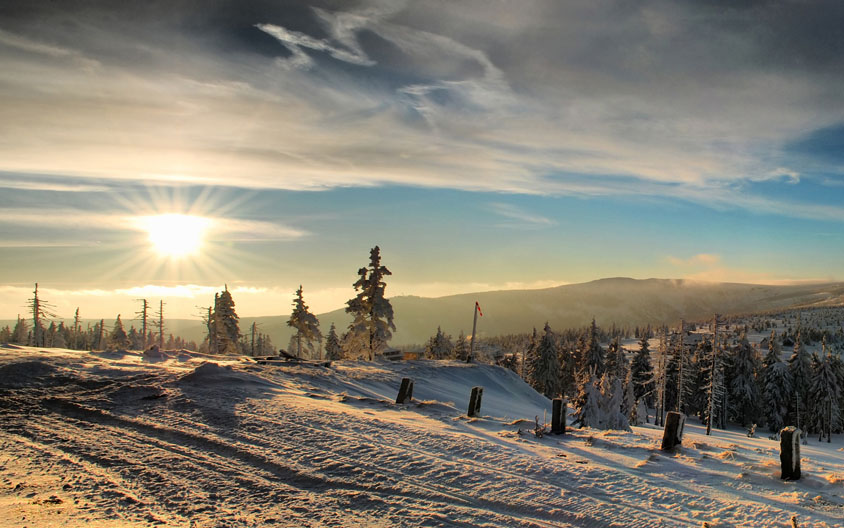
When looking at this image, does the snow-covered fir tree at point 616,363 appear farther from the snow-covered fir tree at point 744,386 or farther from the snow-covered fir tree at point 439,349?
the snow-covered fir tree at point 439,349

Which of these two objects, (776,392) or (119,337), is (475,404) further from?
(119,337)

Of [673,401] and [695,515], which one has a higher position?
[695,515]

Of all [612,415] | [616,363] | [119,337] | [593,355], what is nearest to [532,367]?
[593,355]

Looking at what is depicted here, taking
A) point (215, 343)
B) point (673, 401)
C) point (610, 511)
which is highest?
point (610, 511)

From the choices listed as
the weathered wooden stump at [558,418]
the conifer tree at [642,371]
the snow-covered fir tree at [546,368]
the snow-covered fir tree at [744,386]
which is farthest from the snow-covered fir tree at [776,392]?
the weathered wooden stump at [558,418]

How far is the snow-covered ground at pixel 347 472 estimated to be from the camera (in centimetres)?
596

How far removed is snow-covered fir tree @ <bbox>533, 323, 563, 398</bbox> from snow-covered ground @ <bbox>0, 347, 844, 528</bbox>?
54659 millimetres

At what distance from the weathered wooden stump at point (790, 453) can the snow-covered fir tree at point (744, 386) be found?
66.6m

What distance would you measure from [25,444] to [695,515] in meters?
11.4

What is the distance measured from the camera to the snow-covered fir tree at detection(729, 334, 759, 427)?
61.6 m

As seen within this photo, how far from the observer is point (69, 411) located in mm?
11359

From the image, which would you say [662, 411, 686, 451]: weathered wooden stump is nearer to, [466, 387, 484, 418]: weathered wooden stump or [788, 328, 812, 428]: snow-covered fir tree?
[466, 387, 484, 418]: weathered wooden stump

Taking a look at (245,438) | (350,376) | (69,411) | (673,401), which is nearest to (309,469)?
(245,438)

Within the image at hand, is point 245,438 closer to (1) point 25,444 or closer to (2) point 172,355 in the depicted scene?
(1) point 25,444
